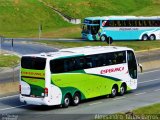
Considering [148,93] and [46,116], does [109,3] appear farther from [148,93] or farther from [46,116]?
[46,116]

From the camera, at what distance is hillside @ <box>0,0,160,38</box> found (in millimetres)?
82625

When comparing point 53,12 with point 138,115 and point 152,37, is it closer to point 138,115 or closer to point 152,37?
point 152,37

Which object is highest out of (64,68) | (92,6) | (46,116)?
(92,6)

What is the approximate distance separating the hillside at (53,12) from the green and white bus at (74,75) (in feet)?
143

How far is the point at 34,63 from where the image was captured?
2989 centimetres

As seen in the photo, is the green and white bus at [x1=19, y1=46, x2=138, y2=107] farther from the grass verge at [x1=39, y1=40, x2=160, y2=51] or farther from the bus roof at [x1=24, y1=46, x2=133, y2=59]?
the grass verge at [x1=39, y1=40, x2=160, y2=51]

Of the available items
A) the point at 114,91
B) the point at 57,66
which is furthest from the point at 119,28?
the point at 57,66

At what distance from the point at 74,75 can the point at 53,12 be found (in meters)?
62.3

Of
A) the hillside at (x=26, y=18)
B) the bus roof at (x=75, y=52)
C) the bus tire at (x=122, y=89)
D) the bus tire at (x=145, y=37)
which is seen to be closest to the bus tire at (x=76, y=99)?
the bus roof at (x=75, y=52)

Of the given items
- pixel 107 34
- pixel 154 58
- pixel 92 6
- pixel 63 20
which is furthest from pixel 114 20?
pixel 92 6

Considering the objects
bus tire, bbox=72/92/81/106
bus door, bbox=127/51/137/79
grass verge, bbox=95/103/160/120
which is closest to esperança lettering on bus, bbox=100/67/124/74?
bus door, bbox=127/51/137/79

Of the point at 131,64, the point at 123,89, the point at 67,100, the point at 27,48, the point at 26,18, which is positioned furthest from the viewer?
the point at 26,18

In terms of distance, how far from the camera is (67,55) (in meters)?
→ 31.0

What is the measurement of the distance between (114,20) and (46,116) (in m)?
43.2
